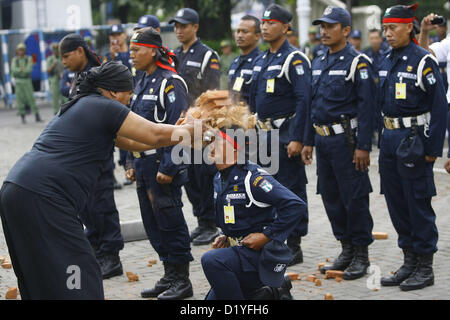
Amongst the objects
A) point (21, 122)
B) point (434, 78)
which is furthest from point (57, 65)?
point (434, 78)

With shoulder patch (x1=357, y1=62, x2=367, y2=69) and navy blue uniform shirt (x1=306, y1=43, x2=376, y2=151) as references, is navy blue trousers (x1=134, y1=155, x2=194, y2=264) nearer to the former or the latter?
navy blue uniform shirt (x1=306, y1=43, x2=376, y2=151)

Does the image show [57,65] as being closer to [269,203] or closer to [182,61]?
[182,61]

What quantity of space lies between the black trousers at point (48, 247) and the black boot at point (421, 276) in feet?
9.83

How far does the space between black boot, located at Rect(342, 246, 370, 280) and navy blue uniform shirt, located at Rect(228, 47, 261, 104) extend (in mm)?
2399

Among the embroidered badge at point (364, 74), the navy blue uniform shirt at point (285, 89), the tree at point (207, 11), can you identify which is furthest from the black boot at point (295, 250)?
the tree at point (207, 11)

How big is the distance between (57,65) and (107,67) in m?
18.5

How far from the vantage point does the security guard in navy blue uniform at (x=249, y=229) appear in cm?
512

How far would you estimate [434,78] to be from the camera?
656cm

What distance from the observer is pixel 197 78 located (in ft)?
31.2

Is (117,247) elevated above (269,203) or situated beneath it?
situated beneath

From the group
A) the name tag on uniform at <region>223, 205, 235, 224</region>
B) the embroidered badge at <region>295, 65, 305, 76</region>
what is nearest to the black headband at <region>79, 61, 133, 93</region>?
the name tag on uniform at <region>223, 205, 235, 224</region>

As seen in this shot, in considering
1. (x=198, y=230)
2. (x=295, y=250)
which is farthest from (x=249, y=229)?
(x=198, y=230)

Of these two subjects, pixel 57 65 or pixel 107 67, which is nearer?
pixel 107 67

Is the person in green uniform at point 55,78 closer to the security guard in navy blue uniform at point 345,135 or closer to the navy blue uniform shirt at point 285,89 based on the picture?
the navy blue uniform shirt at point 285,89
